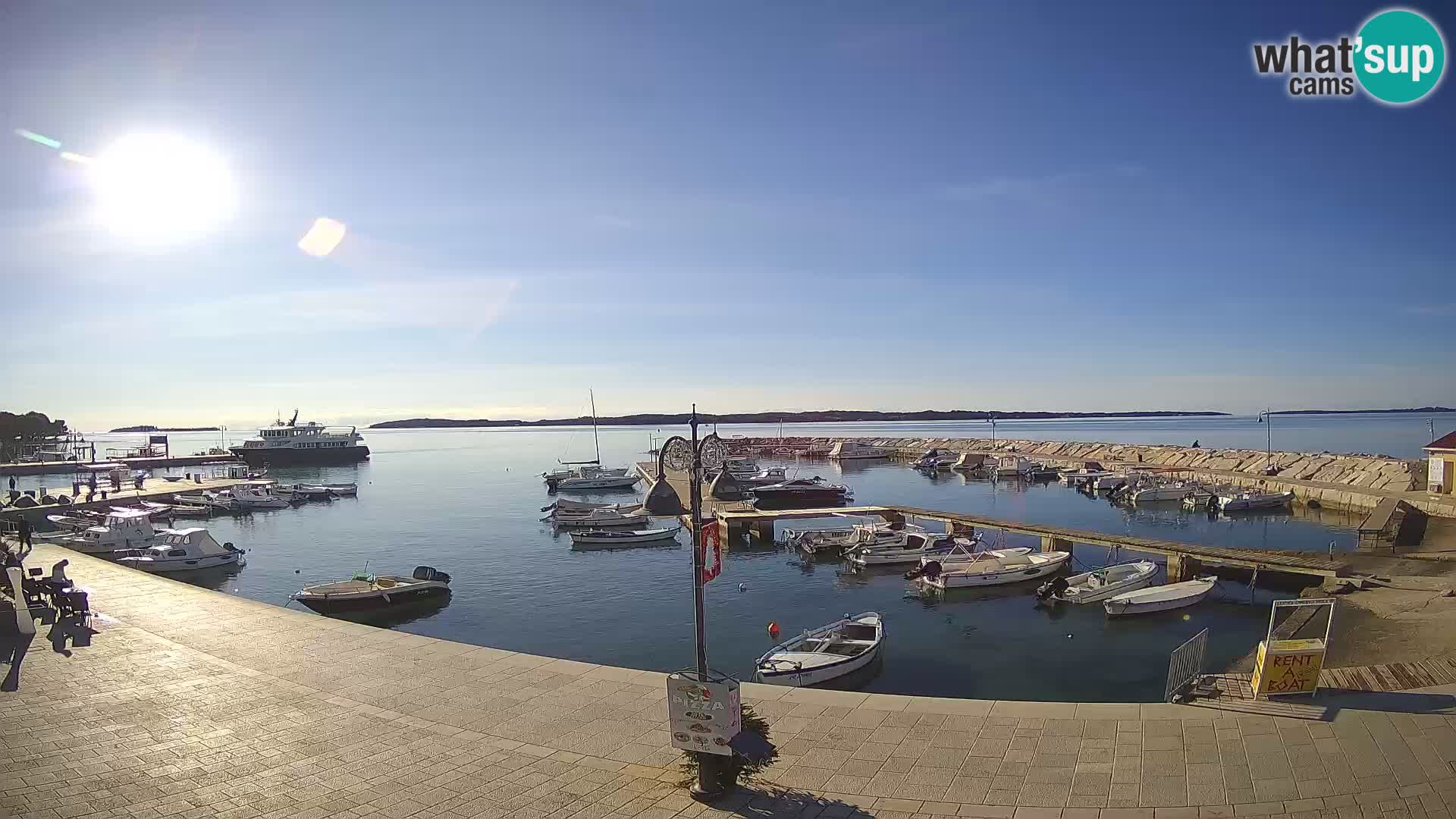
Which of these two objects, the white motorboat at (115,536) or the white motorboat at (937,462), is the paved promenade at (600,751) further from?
the white motorboat at (937,462)

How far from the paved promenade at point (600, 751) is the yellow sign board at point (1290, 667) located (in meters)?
0.39

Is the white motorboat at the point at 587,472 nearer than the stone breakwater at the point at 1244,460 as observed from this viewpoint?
No

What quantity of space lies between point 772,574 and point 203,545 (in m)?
27.4

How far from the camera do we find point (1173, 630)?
2372cm

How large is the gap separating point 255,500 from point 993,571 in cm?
5911

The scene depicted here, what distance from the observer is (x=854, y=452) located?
383 feet

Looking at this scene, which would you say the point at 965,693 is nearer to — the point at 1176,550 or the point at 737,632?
the point at 737,632

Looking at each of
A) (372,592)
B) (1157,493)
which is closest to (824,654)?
(372,592)

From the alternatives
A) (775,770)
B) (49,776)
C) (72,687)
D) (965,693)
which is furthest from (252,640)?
(965,693)

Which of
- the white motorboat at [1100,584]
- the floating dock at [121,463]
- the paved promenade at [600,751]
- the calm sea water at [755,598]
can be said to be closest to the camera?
the paved promenade at [600,751]

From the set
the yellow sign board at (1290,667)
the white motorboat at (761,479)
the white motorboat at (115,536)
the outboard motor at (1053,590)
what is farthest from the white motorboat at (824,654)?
the white motorboat at (761,479)

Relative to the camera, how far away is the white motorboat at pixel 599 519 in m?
46.1

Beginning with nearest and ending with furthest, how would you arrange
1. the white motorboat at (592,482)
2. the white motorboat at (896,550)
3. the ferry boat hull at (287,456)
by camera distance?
1. the white motorboat at (896,550)
2. the white motorboat at (592,482)
3. the ferry boat hull at (287,456)

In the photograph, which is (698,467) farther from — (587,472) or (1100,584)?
(587,472)
